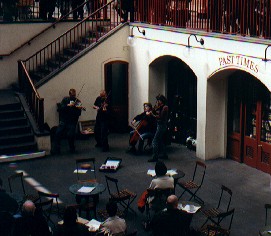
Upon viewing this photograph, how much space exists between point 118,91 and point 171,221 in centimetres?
1145

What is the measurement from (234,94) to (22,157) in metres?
6.53

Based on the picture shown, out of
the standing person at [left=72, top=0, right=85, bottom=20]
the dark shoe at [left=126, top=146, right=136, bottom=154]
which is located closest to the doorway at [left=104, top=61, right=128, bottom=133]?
the dark shoe at [left=126, top=146, right=136, bottom=154]

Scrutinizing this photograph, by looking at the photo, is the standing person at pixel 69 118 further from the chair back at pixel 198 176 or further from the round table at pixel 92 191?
the round table at pixel 92 191

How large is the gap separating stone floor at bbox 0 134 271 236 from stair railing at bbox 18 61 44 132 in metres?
1.28

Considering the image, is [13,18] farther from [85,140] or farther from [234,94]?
[234,94]

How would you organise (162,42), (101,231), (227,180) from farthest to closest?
(162,42)
(227,180)
(101,231)

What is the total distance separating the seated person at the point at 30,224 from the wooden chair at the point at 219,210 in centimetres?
353

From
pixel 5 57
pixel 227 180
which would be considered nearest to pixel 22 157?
pixel 5 57

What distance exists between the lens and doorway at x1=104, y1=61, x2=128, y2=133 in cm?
2239

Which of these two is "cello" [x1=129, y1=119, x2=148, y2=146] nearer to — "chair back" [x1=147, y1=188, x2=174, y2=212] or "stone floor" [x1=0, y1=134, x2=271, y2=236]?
"stone floor" [x1=0, y1=134, x2=271, y2=236]

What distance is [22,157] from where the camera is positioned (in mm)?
19172

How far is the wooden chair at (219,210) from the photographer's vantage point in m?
13.5

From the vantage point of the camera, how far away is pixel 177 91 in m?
21.0

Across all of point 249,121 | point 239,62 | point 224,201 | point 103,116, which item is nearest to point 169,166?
point 249,121
